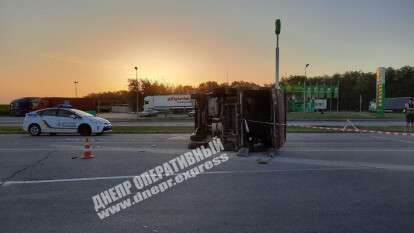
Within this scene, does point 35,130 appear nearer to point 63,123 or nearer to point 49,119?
point 49,119

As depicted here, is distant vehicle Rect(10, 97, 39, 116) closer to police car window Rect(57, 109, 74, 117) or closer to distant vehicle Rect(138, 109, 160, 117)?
distant vehicle Rect(138, 109, 160, 117)

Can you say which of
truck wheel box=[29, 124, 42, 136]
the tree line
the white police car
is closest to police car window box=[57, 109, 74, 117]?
the white police car

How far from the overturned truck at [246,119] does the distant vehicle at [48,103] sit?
34.5 metres

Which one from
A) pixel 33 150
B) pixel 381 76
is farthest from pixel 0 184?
pixel 381 76

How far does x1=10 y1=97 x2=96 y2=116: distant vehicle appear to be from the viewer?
1794 inches

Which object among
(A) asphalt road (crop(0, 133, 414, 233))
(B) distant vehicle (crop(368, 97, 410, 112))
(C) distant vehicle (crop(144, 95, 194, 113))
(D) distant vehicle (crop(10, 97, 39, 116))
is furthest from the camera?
(B) distant vehicle (crop(368, 97, 410, 112))

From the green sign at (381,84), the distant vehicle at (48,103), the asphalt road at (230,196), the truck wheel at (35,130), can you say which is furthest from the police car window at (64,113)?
the green sign at (381,84)

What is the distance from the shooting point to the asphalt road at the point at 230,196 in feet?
15.5

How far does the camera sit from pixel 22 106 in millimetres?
51250

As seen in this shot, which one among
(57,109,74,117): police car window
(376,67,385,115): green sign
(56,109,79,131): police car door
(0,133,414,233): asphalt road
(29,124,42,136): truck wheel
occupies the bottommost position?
(0,133,414,233): asphalt road

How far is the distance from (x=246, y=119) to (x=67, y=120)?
1036 centimetres

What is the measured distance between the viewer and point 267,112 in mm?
12078

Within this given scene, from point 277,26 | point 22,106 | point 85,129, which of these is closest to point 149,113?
point 22,106

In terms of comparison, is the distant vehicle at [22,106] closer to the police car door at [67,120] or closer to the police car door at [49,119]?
the police car door at [49,119]
